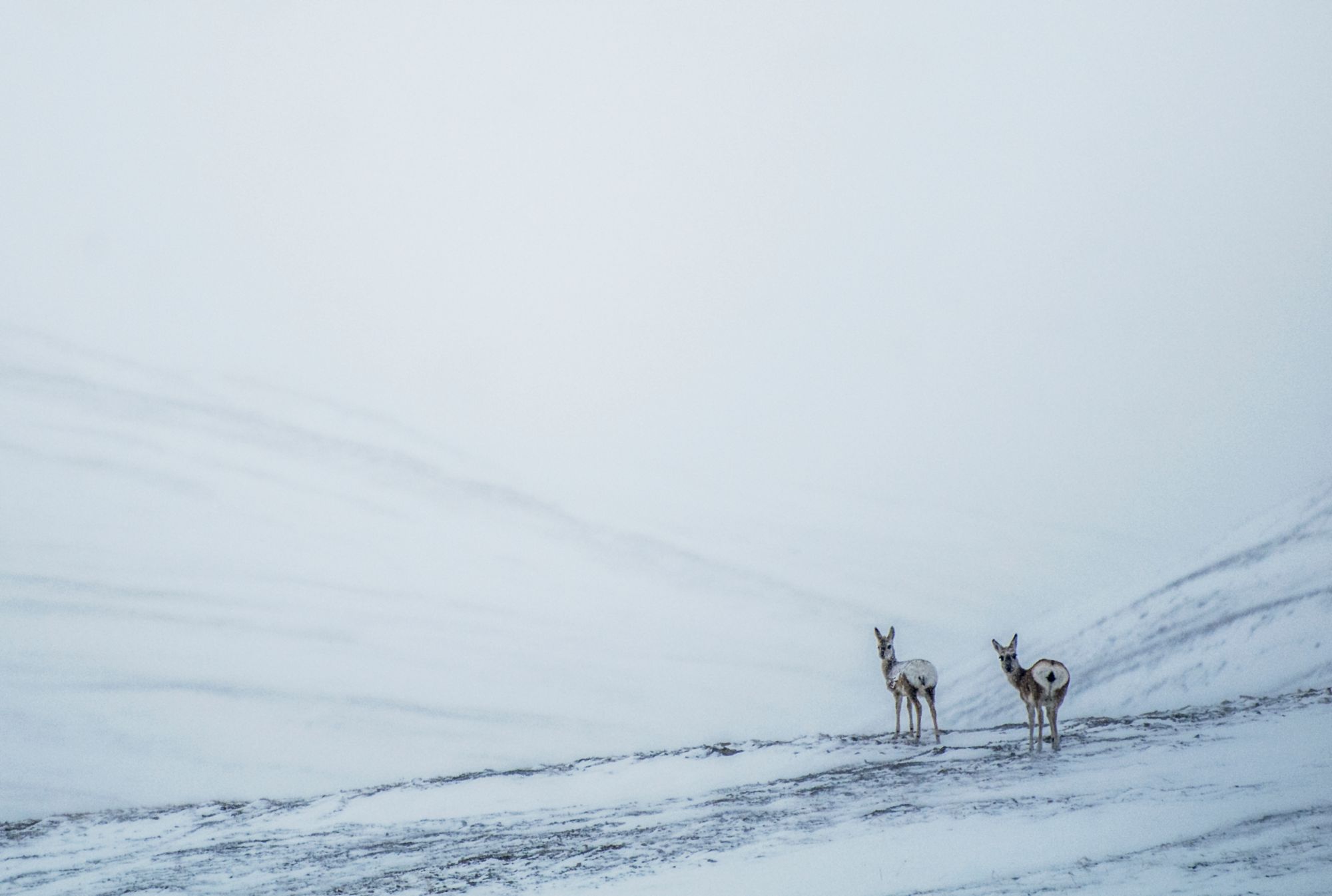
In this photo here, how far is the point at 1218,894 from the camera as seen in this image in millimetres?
6645

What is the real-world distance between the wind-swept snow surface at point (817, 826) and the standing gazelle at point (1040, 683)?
399 millimetres

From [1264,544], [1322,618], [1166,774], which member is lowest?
[1166,774]

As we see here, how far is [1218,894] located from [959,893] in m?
1.60

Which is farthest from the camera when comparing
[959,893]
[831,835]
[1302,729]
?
[1302,729]

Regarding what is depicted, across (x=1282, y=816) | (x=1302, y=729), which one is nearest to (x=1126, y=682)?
(x=1302, y=729)

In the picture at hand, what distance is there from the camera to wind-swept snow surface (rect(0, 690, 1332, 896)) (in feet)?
25.2

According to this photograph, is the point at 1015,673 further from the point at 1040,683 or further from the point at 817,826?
the point at 817,826

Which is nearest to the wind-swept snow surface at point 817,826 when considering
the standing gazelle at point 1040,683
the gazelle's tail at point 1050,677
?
the standing gazelle at point 1040,683

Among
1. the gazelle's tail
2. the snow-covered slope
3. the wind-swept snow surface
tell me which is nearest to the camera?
the wind-swept snow surface

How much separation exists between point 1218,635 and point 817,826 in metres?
8.64

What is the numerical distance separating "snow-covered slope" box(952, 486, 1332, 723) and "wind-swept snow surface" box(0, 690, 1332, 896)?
1.85 m

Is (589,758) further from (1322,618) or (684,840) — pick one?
(1322,618)

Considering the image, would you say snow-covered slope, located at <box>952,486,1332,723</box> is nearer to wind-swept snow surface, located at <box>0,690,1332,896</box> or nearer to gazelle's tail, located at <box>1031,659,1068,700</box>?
wind-swept snow surface, located at <box>0,690,1332,896</box>

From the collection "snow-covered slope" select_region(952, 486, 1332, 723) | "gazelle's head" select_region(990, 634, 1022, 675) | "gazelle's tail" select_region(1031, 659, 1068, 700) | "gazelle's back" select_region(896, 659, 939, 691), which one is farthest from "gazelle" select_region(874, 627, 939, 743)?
"snow-covered slope" select_region(952, 486, 1332, 723)
